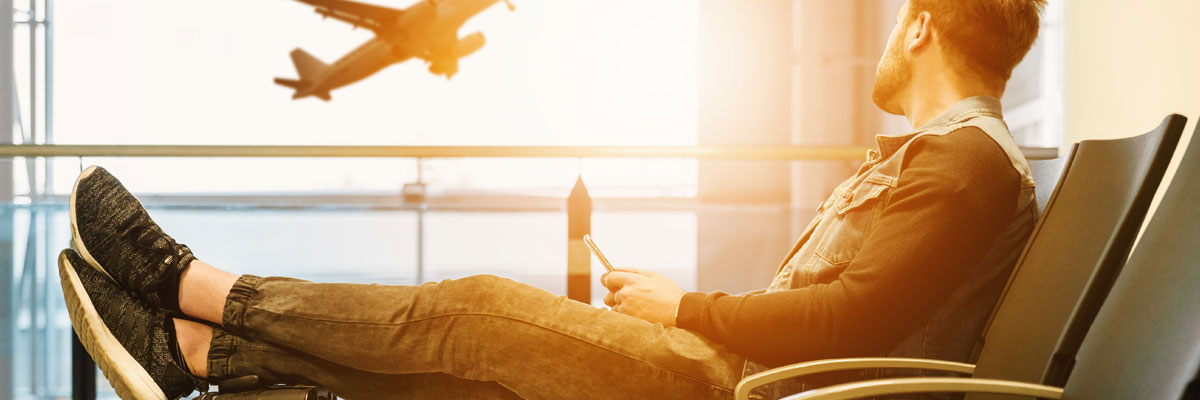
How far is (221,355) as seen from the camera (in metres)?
1.10

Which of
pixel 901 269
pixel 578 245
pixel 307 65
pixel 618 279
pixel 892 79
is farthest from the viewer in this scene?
pixel 307 65

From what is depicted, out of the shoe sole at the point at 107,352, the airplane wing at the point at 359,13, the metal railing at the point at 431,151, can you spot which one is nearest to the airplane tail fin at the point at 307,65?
the airplane wing at the point at 359,13

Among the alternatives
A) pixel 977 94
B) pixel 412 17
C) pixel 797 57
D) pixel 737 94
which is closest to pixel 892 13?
pixel 797 57

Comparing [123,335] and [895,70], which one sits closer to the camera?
[123,335]

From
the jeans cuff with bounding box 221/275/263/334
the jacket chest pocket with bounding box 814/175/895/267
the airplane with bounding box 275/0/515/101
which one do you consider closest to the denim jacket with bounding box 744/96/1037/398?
the jacket chest pocket with bounding box 814/175/895/267

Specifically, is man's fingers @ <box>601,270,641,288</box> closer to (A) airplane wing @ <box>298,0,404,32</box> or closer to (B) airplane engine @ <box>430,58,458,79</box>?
(B) airplane engine @ <box>430,58,458,79</box>

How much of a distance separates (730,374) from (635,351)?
5.1 inches

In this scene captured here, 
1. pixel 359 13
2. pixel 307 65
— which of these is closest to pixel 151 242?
pixel 307 65

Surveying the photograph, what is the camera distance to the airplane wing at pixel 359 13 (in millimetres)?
5367

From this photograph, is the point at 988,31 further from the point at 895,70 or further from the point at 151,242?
the point at 151,242

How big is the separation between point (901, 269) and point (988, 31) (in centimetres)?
44

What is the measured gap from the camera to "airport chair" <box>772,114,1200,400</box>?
66 centimetres

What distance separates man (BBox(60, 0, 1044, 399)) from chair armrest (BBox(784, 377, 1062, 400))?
16 cm

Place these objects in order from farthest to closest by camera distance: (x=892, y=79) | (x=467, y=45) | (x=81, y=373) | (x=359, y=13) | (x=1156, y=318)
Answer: (x=359, y=13) < (x=467, y=45) < (x=81, y=373) < (x=892, y=79) < (x=1156, y=318)
